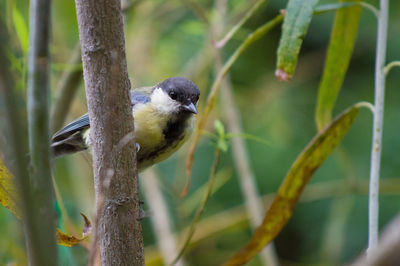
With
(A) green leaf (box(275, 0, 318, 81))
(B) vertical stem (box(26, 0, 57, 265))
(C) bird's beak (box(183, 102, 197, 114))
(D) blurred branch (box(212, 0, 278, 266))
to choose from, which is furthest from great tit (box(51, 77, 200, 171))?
(B) vertical stem (box(26, 0, 57, 265))

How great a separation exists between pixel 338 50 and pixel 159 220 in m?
1.07

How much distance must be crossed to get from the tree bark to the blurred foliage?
125cm

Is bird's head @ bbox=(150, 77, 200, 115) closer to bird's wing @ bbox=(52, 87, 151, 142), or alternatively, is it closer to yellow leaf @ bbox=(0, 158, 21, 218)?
bird's wing @ bbox=(52, 87, 151, 142)

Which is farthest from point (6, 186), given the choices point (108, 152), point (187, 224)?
point (187, 224)

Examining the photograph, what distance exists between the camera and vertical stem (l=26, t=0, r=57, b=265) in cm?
53

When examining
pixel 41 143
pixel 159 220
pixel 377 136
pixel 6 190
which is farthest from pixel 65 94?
pixel 41 143

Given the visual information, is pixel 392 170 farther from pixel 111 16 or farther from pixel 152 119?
pixel 111 16

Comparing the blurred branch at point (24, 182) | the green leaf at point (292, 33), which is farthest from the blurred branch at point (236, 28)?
the blurred branch at point (24, 182)

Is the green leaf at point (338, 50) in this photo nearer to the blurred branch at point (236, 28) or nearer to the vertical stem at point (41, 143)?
the blurred branch at point (236, 28)

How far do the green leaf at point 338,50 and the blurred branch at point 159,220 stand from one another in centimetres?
83

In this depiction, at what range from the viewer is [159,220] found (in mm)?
2049

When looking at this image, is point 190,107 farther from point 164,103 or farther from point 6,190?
point 6,190

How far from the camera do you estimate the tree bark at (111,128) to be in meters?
0.82

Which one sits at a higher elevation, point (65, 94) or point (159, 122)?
point (65, 94)
